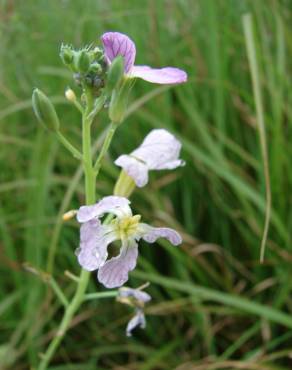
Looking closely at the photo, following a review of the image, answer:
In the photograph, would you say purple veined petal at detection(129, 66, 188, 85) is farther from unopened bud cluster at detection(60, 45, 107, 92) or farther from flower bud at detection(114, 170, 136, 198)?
flower bud at detection(114, 170, 136, 198)

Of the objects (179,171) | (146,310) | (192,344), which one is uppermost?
(179,171)

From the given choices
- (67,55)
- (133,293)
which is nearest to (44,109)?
(67,55)

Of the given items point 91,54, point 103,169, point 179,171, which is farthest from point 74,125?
point 91,54

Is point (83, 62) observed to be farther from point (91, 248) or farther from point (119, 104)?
point (91, 248)

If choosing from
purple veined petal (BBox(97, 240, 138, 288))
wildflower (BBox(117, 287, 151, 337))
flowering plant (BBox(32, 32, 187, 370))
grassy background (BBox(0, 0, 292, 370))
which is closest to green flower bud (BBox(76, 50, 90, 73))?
flowering plant (BBox(32, 32, 187, 370))

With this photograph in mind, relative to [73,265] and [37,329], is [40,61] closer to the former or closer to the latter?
[73,265]
